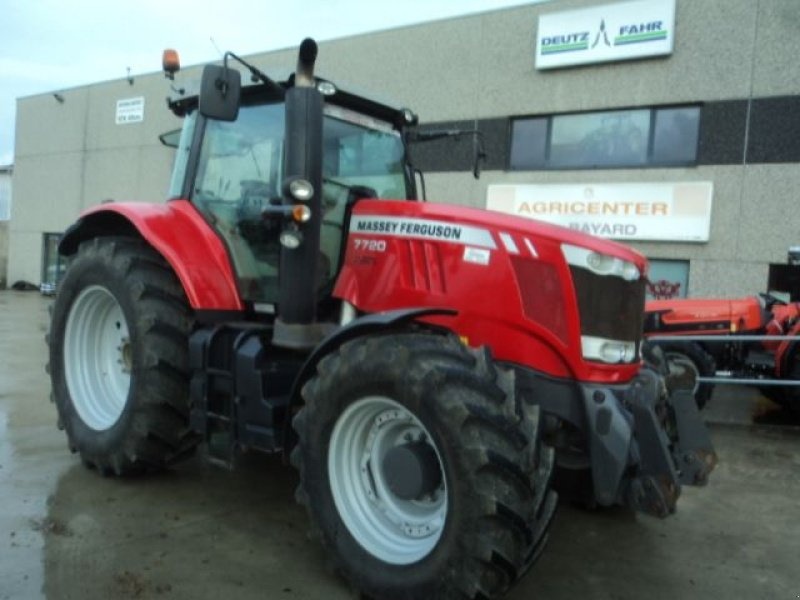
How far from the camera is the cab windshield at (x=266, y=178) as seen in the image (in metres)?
3.86

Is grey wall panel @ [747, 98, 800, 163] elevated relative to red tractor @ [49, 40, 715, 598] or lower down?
elevated

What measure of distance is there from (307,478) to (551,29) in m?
9.81

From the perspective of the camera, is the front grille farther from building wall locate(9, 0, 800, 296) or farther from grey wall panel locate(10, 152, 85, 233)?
grey wall panel locate(10, 152, 85, 233)

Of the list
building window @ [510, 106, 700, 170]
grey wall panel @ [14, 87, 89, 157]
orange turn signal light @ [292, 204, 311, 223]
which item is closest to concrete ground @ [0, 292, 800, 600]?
orange turn signal light @ [292, 204, 311, 223]

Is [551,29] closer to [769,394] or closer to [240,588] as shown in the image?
[769,394]

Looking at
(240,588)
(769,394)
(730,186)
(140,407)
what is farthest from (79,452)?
(730,186)

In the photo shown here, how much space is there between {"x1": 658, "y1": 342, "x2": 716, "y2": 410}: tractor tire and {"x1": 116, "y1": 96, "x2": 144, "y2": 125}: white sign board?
14837 mm

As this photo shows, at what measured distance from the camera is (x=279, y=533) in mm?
3568

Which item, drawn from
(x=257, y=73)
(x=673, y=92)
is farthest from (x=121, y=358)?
(x=673, y=92)

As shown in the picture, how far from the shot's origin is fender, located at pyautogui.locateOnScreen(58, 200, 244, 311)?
12.8 feet

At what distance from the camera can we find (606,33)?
10.5 metres

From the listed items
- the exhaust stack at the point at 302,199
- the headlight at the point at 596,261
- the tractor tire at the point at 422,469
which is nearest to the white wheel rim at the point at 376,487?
the tractor tire at the point at 422,469

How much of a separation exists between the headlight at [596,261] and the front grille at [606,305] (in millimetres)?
21

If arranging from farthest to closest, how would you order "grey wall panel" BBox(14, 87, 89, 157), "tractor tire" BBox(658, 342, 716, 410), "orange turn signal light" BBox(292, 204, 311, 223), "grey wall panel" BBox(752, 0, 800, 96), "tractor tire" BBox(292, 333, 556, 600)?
"grey wall panel" BBox(14, 87, 89, 157), "grey wall panel" BBox(752, 0, 800, 96), "tractor tire" BBox(658, 342, 716, 410), "orange turn signal light" BBox(292, 204, 311, 223), "tractor tire" BBox(292, 333, 556, 600)
